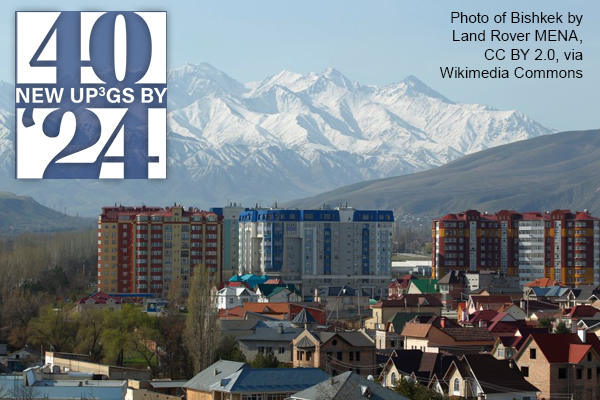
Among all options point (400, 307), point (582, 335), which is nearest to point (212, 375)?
point (582, 335)

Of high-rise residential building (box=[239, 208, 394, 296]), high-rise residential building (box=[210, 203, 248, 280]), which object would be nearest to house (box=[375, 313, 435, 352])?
high-rise residential building (box=[239, 208, 394, 296])

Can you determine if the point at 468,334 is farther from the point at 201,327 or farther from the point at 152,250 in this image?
the point at 152,250

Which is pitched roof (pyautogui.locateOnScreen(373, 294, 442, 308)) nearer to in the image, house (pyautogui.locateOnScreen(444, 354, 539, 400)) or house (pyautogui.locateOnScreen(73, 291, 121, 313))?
house (pyautogui.locateOnScreen(73, 291, 121, 313))

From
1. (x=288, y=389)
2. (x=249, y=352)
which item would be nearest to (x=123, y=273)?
(x=249, y=352)

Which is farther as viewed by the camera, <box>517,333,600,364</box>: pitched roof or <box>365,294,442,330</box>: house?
<box>365,294,442,330</box>: house

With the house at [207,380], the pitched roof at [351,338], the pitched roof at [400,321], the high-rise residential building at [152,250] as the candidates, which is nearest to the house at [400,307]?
the pitched roof at [400,321]

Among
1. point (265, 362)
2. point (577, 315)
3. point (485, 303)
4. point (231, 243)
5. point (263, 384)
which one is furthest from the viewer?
point (231, 243)
